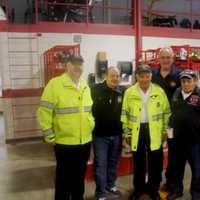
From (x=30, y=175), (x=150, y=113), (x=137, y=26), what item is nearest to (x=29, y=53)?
(x=137, y=26)

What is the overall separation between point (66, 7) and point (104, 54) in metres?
1.51

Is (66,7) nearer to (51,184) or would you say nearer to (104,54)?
(104,54)

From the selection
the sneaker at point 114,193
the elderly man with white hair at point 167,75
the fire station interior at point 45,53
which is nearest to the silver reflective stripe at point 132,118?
the elderly man with white hair at point 167,75

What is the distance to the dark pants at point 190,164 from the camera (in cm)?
358

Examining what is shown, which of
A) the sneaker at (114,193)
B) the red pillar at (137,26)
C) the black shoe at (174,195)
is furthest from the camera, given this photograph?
the red pillar at (137,26)

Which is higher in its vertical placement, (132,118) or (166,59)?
(166,59)

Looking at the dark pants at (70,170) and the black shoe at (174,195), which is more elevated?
the dark pants at (70,170)

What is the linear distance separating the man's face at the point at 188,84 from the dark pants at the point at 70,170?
1223mm

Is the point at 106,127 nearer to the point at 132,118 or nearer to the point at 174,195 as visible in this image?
the point at 132,118

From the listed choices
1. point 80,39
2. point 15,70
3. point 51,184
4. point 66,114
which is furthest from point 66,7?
point 66,114

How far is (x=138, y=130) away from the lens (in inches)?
138

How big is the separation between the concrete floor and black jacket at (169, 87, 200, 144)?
87 centimetres

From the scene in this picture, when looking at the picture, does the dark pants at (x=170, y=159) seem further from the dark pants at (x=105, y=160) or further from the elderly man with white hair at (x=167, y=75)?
the dark pants at (x=105, y=160)

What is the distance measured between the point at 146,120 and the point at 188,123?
1.51 feet
